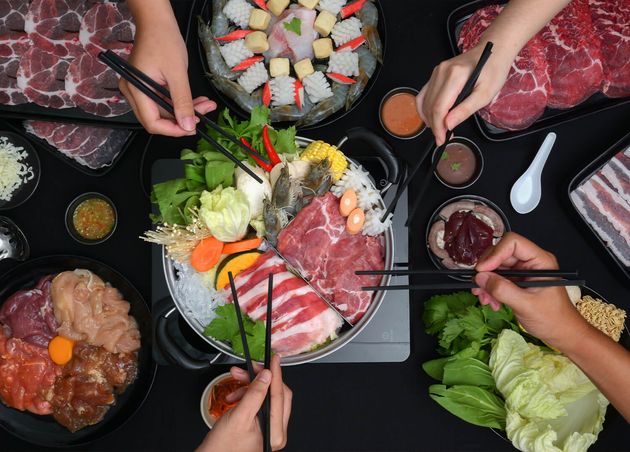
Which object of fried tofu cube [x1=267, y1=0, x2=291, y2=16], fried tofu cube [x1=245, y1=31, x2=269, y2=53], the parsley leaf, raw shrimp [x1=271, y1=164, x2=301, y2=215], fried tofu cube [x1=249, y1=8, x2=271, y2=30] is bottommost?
raw shrimp [x1=271, y1=164, x2=301, y2=215]

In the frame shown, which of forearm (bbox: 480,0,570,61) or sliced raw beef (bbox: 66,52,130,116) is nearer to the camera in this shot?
forearm (bbox: 480,0,570,61)

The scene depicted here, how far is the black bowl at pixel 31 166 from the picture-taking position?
243 centimetres

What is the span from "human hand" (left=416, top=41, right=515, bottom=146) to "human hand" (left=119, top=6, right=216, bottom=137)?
842 mm

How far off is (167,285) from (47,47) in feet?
3.96

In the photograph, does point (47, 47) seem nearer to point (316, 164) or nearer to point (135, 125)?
point (135, 125)

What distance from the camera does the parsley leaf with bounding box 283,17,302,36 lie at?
2324 mm

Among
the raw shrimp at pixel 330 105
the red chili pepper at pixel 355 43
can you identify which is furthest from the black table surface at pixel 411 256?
the red chili pepper at pixel 355 43

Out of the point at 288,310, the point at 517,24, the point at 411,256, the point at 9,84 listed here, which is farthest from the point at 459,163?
the point at 9,84

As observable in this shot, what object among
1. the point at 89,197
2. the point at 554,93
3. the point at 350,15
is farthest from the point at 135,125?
the point at 554,93

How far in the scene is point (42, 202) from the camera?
8.25 feet

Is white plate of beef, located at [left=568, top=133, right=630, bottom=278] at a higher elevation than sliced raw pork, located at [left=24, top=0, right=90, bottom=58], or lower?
lower

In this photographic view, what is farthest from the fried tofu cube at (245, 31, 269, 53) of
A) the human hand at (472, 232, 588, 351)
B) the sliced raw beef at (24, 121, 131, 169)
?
the human hand at (472, 232, 588, 351)

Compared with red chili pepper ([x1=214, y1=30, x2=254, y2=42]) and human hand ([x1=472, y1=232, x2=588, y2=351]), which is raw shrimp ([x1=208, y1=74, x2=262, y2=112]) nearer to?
red chili pepper ([x1=214, y1=30, x2=254, y2=42])

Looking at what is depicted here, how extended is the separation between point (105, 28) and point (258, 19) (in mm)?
694
